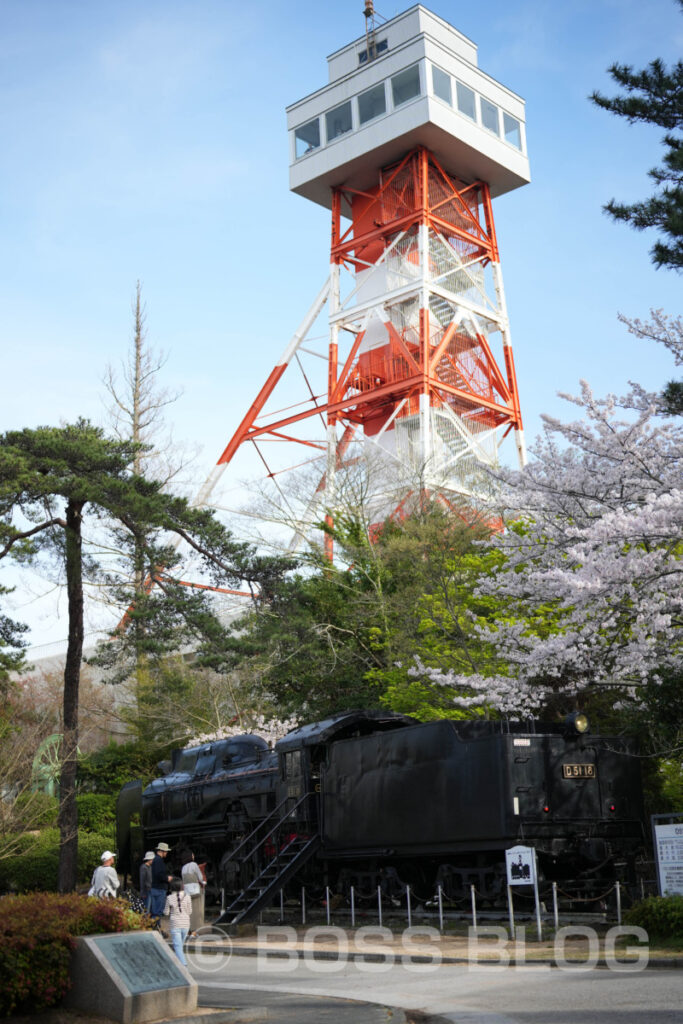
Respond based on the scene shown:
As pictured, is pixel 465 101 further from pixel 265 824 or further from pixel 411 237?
pixel 265 824

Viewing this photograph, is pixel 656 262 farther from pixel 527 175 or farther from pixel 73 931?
pixel 527 175

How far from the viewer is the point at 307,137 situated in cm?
5312

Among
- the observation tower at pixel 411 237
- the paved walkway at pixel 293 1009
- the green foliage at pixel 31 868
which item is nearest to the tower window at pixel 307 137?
the observation tower at pixel 411 237

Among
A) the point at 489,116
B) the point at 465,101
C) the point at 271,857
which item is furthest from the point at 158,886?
the point at 489,116

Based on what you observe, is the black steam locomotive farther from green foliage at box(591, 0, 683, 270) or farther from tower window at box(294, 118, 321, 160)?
tower window at box(294, 118, 321, 160)

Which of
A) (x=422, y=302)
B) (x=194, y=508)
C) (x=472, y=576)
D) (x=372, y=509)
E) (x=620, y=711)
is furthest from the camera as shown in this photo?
(x=422, y=302)

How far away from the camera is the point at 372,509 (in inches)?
1517

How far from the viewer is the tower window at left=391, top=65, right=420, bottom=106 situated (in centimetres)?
4828

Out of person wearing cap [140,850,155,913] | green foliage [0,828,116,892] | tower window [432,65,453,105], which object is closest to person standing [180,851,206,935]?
person wearing cap [140,850,155,913]

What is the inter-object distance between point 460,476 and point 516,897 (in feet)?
84.2

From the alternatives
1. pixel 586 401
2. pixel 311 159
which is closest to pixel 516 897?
pixel 586 401

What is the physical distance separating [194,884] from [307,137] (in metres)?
42.3

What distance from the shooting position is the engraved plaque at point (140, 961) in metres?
10.0

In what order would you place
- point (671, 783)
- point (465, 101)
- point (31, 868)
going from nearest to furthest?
point (671, 783) → point (31, 868) → point (465, 101)
